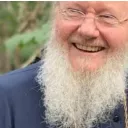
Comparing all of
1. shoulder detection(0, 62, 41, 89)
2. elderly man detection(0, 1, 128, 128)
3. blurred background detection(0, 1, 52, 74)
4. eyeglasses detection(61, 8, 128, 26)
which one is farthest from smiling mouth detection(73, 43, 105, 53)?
blurred background detection(0, 1, 52, 74)

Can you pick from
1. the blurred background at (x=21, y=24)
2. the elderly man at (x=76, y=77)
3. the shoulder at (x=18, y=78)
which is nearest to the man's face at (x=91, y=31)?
the elderly man at (x=76, y=77)

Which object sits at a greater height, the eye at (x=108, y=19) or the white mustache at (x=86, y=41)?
the eye at (x=108, y=19)

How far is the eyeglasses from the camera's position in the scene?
2572 millimetres

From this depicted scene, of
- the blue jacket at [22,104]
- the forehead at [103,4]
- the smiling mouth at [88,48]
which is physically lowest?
the blue jacket at [22,104]

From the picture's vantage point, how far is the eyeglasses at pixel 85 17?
257cm

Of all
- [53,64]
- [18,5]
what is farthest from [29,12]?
[53,64]

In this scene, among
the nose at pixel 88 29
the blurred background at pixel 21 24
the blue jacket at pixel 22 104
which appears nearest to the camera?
the nose at pixel 88 29

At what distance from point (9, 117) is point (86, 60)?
41cm

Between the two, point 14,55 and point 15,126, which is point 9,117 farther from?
point 14,55

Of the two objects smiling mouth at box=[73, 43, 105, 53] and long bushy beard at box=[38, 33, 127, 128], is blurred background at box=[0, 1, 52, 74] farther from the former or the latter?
smiling mouth at box=[73, 43, 105, 53]

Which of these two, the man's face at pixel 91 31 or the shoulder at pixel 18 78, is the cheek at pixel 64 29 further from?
the shoulder at pixel 18 78

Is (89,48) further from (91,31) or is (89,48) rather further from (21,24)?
(21,24)

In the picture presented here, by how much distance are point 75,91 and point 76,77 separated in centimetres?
9

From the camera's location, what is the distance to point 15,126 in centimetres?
265
